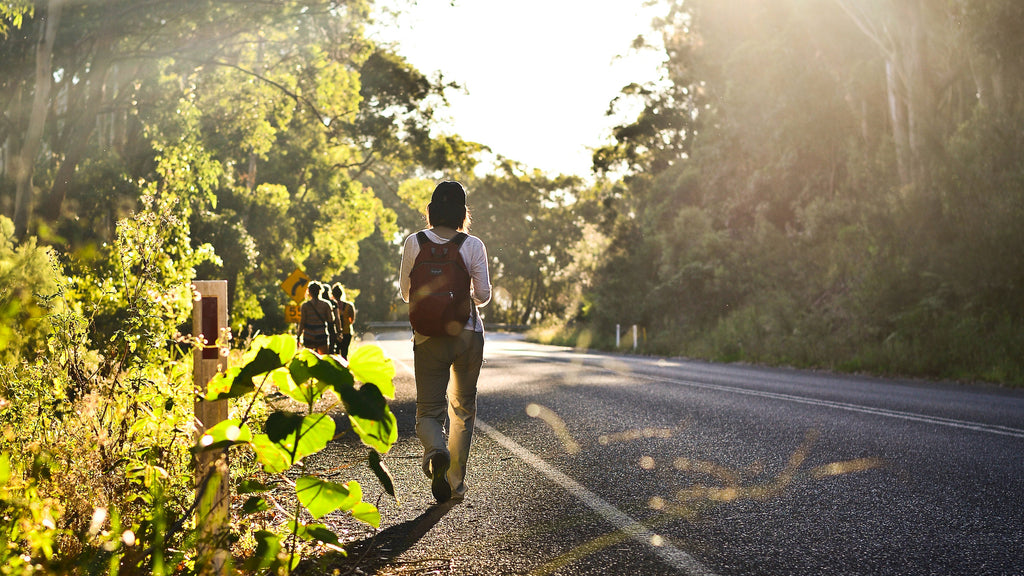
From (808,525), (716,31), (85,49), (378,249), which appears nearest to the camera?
(808,525)

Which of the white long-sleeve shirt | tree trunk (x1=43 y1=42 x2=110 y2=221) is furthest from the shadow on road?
tree trunk (x1=43 y1=42 x2=110 y2=221)

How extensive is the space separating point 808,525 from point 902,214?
18177 mm

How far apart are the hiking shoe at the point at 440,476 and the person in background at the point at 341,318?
1075 cm

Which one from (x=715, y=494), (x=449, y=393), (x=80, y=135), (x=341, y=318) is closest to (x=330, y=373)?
(x=449, y=393)

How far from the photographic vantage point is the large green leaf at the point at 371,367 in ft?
9.41

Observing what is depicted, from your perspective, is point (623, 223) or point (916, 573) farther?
point (623, 223)

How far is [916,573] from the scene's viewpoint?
12.7 feet

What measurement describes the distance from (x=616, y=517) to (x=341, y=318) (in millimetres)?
12471

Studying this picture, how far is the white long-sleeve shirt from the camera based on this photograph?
5.40 m

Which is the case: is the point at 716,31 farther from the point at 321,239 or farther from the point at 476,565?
the point at 476,565

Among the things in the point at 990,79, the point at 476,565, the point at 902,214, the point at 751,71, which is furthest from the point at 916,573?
the point at 751,71

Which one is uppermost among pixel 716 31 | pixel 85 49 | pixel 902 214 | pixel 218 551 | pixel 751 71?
pixel 716 31

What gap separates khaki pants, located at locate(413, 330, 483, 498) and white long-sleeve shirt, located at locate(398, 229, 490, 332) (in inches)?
6.6

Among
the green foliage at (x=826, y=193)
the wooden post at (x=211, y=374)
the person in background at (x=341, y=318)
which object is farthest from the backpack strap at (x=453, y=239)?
the green foliage at (x=826, y=193)
